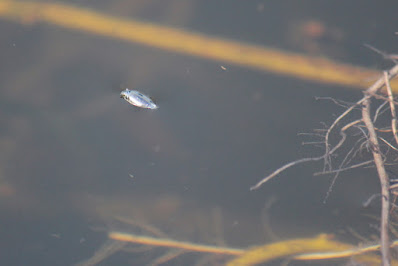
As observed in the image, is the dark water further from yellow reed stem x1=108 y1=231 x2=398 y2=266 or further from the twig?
the twig

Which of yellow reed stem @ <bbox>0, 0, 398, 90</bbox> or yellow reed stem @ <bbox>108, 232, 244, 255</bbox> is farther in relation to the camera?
Answer: yellow reed stem @ <bbox>108, 232, 244, 255</bbox>

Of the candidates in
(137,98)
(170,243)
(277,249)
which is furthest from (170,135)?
(277,249)

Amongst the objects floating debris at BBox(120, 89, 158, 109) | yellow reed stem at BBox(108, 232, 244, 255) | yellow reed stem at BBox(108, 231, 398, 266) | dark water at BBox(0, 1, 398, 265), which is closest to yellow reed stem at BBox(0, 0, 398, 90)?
dark water at BBox(0, 1, 398, 265)

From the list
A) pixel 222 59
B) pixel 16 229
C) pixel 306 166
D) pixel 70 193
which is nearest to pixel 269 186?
pixel 306 166

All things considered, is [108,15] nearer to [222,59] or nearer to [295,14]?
[222,59]

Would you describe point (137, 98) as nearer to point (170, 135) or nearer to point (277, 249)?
point (170, 135)

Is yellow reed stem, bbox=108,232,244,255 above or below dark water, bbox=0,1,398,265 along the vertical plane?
below

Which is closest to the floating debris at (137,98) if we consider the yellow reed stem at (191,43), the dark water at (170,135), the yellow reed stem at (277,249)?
the dark water at (170,135)
